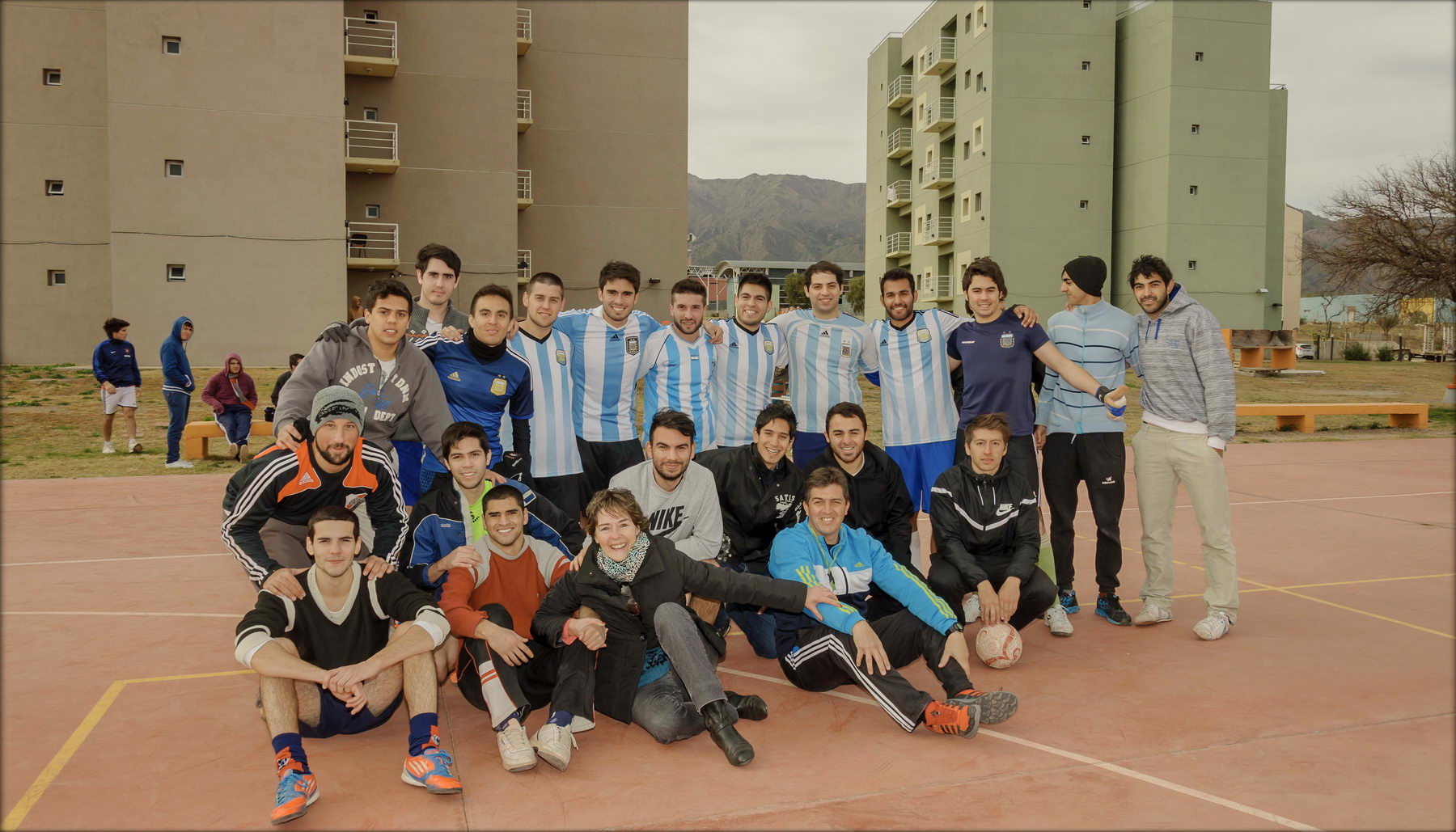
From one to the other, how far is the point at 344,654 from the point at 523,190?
92.7 ft

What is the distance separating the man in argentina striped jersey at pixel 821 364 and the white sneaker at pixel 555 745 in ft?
9.75

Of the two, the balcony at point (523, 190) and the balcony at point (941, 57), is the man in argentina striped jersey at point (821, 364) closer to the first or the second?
the balcony at point (523, 190)

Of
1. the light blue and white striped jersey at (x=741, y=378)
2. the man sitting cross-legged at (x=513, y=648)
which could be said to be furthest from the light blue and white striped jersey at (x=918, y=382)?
the man sitting cross-legged at (x=513, y=648)

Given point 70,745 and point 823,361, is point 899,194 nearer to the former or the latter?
point 823,361

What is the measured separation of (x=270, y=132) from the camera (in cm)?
2402

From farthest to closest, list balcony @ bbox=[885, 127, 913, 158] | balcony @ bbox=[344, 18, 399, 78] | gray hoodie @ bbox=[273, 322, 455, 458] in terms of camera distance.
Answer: balcony @ bbox=[885, 127, 913, 158] < balcony @ bbox=[344, 18, 399, 78] < gray hoodie @ bbox=[273, 322, 455, 458]

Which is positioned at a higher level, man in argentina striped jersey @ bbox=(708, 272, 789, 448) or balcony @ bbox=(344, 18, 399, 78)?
balcony @ bbox=(344, 18, 399, 78)

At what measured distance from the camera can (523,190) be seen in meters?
30.6

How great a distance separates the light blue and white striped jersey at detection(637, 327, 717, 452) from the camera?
6.30 metres

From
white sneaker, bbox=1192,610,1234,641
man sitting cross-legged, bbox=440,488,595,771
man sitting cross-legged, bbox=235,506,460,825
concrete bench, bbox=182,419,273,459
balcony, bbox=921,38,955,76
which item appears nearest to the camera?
man sitting cross-legged, bbox=235,506,460,825

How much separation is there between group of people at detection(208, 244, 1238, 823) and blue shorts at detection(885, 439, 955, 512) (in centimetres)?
2

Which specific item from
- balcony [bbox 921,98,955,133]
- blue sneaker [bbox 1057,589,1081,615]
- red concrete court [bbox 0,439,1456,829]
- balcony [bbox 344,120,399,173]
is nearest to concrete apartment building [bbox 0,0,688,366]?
balcony [bbox 344,120,399,173]

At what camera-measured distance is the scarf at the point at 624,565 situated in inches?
174

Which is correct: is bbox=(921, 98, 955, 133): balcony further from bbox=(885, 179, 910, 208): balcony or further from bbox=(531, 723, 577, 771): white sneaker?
bbox=(531, 723, 577, 771): white sneaker
